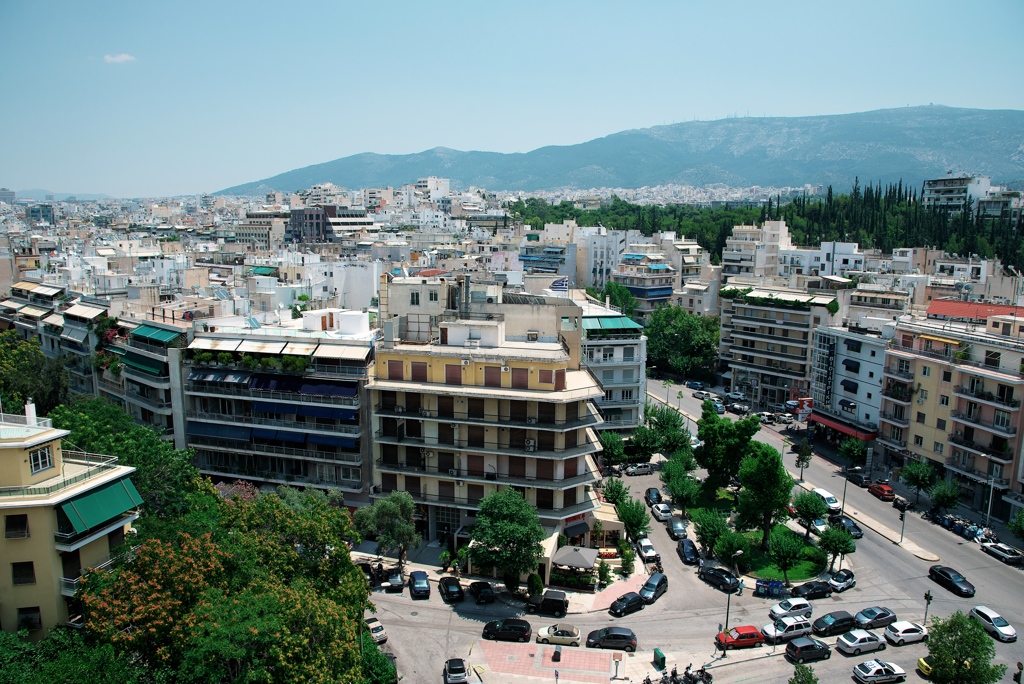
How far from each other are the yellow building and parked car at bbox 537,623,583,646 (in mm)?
16108

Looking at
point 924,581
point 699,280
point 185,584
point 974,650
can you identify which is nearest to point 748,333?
point 699,280

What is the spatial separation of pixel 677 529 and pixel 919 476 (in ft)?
49.5

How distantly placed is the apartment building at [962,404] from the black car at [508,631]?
27.6 m

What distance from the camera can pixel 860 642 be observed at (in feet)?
96.8

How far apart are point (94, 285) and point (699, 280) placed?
67.7 m

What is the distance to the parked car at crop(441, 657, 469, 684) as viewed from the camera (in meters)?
26.8

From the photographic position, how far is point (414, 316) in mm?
39969

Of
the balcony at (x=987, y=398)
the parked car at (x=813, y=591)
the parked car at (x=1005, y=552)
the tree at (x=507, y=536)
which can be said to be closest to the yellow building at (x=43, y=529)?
the tree at (x=507, y=536)

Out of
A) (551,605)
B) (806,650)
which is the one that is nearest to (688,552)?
(551,605)

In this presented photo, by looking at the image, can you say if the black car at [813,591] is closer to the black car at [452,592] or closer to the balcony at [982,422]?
the black car at [452,592]

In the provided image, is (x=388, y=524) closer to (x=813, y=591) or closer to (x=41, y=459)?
(x=41, y=459)

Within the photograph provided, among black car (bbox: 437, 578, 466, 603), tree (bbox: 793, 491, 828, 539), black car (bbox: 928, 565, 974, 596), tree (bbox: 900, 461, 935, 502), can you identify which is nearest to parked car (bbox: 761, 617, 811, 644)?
black car (bbox: 928, 565, 974, 596)

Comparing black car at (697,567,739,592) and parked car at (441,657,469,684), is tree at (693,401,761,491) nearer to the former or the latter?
black car at (697,567,739,592)

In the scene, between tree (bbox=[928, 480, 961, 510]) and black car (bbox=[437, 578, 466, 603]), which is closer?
black car (bbox=[437, 578, 466, 603])
